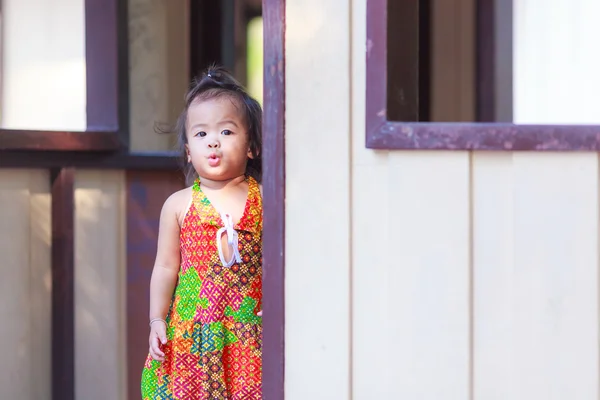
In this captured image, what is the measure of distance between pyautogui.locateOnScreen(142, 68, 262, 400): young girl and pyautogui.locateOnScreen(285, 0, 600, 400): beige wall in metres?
0.40

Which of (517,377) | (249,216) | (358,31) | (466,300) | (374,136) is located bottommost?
(517,377)

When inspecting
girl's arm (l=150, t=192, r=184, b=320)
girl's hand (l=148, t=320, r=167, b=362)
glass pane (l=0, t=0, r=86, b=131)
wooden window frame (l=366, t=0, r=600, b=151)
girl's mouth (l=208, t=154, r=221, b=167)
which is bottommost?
girl's hand (l=148, t=320, r=167, b=362)

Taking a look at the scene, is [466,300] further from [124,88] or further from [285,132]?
[124,88]

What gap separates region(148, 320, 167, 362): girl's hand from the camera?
2.68m

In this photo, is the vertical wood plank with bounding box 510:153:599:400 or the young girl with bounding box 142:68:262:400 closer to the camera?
the vertical wood plank with bounding box 510:153:599:400

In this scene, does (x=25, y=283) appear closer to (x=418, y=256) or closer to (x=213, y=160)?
(x=213, y=160)

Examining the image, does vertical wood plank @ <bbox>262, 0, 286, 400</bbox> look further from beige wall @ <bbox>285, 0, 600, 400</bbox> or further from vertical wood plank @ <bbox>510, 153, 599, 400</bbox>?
vertical wood plank @ <bbox>510, 153, 599, 400</bbox>

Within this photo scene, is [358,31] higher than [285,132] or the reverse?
higher

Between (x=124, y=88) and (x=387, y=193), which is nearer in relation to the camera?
(x=387, y=193)

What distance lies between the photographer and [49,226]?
3334 mm

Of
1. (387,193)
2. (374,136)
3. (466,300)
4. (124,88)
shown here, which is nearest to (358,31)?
(374,136)

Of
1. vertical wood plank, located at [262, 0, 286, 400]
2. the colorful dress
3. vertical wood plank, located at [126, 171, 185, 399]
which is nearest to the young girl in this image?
the colorful dress

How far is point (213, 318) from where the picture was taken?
2637mm

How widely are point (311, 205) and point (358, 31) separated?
427mm
